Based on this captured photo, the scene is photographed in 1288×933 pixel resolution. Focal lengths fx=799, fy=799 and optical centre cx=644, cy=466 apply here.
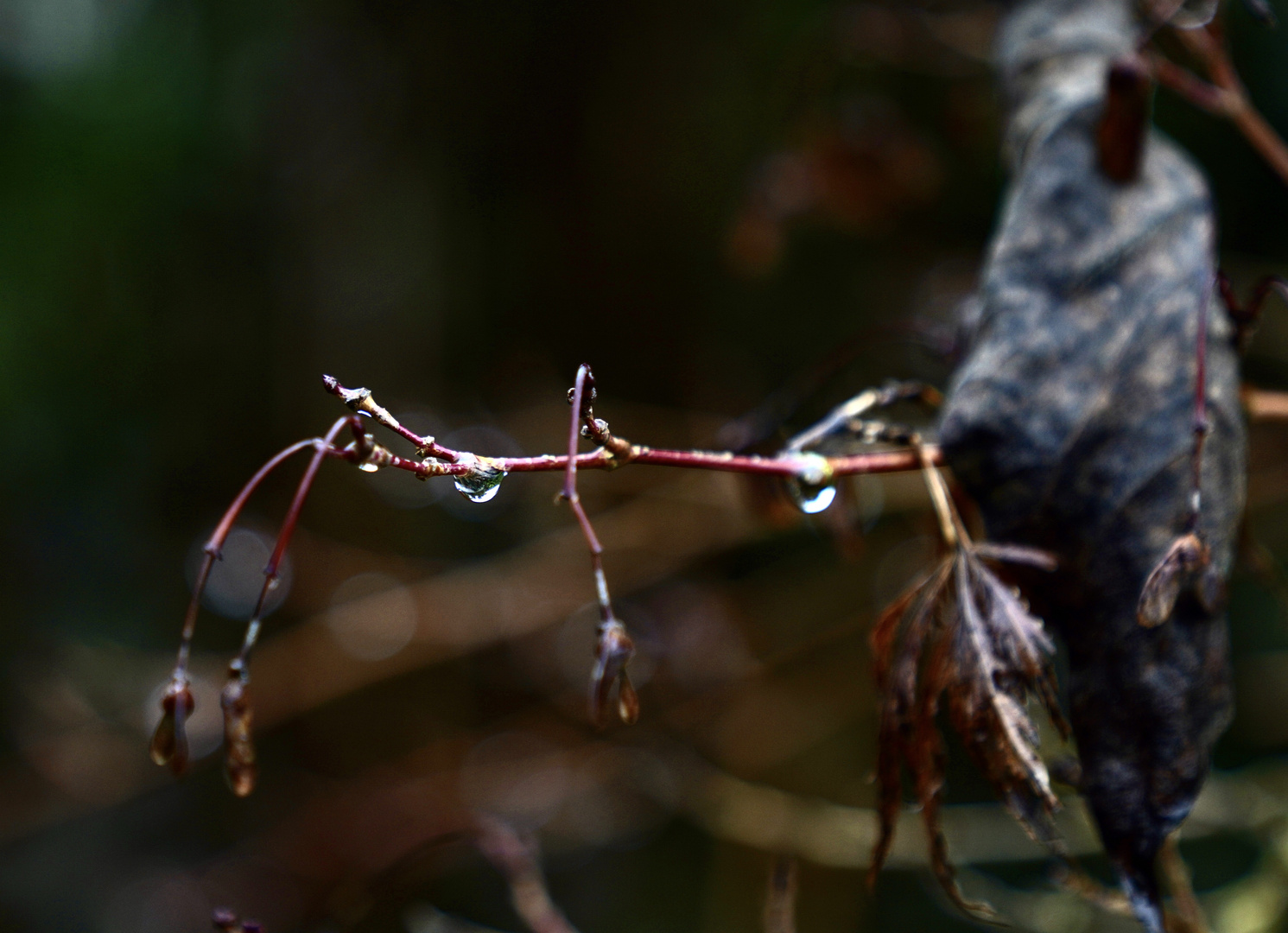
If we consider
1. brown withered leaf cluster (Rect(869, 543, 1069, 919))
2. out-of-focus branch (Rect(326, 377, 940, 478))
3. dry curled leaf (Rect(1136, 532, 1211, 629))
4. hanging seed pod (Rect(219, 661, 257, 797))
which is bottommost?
brown withered leaf cluster (Rect(869, 543, 1069, 919))

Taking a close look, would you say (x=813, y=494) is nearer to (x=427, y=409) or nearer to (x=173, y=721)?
(x=173, y=721)

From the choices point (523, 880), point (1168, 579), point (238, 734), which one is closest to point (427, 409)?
point (523, 880)

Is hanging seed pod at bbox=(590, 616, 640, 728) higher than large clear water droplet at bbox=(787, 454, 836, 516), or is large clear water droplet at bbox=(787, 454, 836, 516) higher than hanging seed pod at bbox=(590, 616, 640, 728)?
large clear water droplet at bbox=(787, 454, 836, 516)

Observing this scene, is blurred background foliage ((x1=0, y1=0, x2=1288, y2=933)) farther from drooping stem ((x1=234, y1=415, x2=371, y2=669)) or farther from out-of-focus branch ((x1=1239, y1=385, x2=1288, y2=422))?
drooping stem ((x1=234, y1=415, x2=371, y2=669))

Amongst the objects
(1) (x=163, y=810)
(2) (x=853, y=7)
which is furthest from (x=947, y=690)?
(1) (x=163, y=810)

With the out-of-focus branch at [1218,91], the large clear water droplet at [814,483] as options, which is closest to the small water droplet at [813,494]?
the large clear water droplet at [814,483]

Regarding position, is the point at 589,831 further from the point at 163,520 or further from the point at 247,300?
the point at 247,300

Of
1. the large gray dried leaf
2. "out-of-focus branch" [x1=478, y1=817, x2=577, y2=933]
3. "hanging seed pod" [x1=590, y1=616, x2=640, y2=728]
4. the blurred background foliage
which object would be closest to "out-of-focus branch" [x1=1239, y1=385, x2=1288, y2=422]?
the large gray dried leaf
